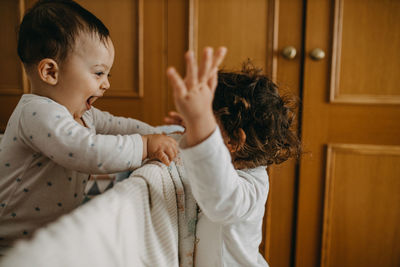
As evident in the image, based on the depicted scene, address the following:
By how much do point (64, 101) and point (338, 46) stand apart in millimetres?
902

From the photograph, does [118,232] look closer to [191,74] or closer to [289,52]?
[191,74]

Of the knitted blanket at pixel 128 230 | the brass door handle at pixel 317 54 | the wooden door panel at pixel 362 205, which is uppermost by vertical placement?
the brass door handle at pixel 317 54

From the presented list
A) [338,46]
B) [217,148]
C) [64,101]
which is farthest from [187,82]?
[338,46]

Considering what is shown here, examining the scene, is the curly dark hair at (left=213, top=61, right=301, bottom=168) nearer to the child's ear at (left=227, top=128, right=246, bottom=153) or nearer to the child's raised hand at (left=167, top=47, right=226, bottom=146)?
the child's ear at (left=227, top=128, right=246, bottom=153)

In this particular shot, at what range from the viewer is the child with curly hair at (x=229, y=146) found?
1.25 ft

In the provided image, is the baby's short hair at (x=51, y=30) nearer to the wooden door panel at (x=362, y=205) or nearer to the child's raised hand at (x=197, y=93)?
the child's raised hand at (x=197, y=93)

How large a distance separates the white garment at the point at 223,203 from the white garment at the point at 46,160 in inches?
6.8

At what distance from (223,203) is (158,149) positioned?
0.63 feet

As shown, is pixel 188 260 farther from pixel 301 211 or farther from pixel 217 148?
pixel 301 211

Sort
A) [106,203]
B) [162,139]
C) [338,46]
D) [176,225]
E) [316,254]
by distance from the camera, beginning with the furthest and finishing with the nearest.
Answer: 1. [316,254]
2. [338,46]
3. [162,139]
4. [176,225]
5. [106,203]

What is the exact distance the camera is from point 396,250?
1.11 m

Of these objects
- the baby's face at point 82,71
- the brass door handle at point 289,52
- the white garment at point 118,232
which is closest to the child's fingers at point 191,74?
the white garment at point 118,232

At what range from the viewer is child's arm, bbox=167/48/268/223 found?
37 cm

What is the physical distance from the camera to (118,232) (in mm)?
327
